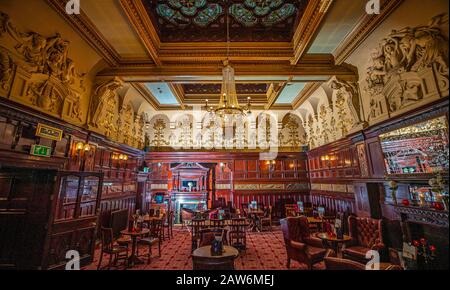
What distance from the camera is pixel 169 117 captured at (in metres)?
10.8

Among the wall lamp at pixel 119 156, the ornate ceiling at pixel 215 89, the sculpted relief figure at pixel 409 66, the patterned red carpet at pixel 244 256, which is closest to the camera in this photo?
the sculpted relief figure at pixel 409 66

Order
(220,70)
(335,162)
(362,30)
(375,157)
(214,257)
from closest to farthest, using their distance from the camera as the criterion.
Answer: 1. (214,257)
2. (362,30)
3. (375,157)
4. (220,70)
5. (335,162)

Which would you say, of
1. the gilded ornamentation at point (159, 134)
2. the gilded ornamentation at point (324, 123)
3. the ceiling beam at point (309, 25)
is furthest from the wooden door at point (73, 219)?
the gilded ornamentation at point (324, 123)

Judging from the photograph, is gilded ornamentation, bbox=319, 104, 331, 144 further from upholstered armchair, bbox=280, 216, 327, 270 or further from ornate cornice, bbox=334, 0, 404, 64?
upholstered armchair, bbox=280, 216, 327, 270

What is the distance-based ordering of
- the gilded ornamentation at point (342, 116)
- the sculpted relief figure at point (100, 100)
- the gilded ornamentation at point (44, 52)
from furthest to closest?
the gilded ornamentation at point (342, 116)
the sculpted relief figure at point (100, 100)
the gilded ornamentation at point (44, 52)

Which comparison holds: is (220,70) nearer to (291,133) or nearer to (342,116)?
(342,116)

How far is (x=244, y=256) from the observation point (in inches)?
201

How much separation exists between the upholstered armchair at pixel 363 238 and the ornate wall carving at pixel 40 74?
772cm

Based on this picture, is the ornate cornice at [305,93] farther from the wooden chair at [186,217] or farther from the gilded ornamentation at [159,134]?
the wooden chair at [186,217]

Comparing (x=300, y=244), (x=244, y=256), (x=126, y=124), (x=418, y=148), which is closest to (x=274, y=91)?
(x=418, y=148)

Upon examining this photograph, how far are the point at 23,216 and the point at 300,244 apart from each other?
6346mm

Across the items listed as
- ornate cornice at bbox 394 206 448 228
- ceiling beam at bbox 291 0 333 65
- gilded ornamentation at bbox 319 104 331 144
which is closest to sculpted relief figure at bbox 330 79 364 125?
ceiling beam at bbox 291 0 333 65

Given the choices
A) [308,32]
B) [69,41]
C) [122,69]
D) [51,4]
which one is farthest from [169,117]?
[308,32]

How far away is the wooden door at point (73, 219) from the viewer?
166 inches
